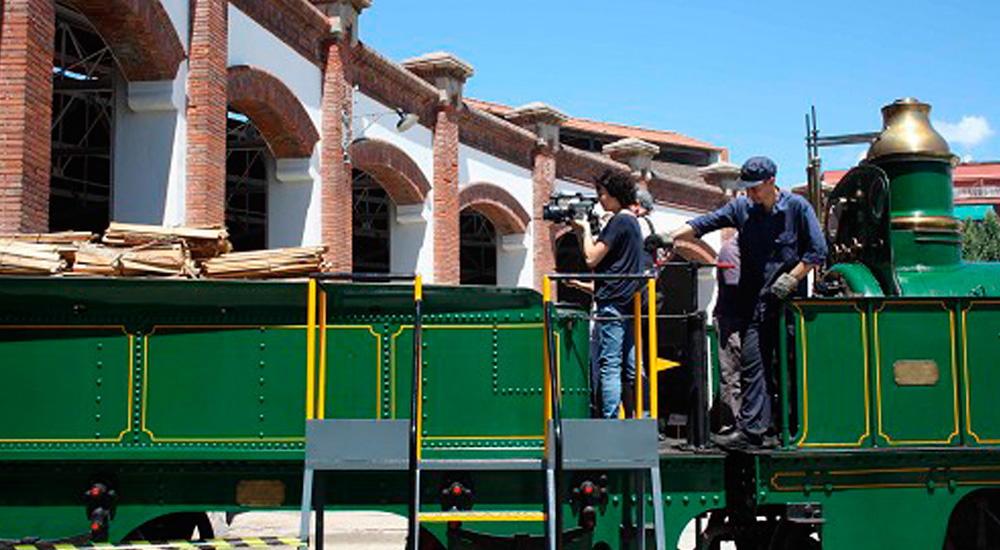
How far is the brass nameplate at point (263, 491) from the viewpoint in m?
5.58

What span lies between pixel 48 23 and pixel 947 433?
26.3ft

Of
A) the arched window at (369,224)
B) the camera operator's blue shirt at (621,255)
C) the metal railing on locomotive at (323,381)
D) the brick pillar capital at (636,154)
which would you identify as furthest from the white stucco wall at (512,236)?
the metal railing on locomotive at (323,381)

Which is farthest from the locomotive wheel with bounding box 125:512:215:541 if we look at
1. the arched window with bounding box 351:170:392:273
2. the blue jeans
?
the arched window with bounding box 351:170:392:273

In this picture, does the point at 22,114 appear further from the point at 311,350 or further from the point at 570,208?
the point at 570,208

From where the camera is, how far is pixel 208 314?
5.60 m

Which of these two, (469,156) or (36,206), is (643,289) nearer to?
(36,206)

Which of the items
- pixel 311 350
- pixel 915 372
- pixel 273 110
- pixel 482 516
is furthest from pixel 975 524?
pixel 273 110

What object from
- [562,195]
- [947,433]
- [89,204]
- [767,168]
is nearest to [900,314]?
[947,433]

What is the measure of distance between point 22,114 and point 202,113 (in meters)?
2.95

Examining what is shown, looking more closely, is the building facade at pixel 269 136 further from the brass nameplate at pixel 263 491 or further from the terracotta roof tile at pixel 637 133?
the terracotta roof tile at pixel 637 133

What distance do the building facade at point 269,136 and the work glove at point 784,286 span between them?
2.82 meters

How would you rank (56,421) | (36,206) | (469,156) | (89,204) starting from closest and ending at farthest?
(56,421) → (36,206) → (469,156) → (89,204)

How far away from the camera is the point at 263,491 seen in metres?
5.59

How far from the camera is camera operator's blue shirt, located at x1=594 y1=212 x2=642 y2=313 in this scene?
599 cm
